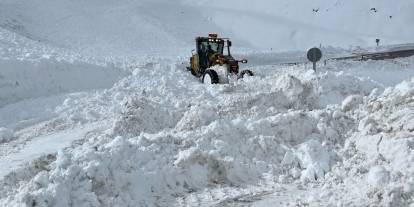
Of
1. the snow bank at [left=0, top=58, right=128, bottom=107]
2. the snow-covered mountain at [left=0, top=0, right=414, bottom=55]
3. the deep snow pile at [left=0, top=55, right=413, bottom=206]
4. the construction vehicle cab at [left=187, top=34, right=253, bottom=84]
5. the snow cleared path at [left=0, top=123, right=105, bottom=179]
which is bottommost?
the snow cleared path at [left=0, top=123, right=105, bottom=179]

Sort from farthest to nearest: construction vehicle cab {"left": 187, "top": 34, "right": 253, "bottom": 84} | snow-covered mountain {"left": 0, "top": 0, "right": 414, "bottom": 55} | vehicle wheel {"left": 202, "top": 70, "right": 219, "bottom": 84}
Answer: snow-covered mountain {"left": 0, "top": 0, "right": 414, "bottom": 55} < construction vehicle cab {"left": 187, "top": 34, "right": 253, "bottom": 84} < vehicle wheel {"left": 202, "top": 70, "right": 219, "bottom": 84}

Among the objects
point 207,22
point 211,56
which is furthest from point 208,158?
point 207,22

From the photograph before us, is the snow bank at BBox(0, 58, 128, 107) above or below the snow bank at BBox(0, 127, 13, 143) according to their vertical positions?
above

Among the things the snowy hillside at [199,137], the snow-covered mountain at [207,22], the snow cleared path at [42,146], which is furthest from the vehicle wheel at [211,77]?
the snow-covered mountain at [207,22]

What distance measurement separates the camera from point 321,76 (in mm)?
14391

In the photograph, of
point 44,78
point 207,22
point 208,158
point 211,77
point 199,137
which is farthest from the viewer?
point 207,22

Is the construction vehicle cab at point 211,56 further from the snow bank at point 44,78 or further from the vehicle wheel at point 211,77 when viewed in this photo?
the snow bank at point 44,78

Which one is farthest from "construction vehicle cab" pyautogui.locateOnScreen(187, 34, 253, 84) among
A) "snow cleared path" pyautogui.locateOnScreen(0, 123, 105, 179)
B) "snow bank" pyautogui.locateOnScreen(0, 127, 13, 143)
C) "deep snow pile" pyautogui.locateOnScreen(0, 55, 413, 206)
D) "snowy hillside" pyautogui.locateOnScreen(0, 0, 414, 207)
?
"snow bank" pyautogui.locateOnScreen(0, 127, 13, 143)

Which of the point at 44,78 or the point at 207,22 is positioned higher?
the point at 207,22

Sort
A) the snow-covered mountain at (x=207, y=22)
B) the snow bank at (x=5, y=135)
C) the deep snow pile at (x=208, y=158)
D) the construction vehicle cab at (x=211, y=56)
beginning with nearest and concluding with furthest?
1. the deep snow pile at (x=208, y=158)
2. the snow bank at (x=5, y=135)
3. the construction vehicle cab at (x=211, y=56)
4. the snow-covered mountain at (x=207, y=22)

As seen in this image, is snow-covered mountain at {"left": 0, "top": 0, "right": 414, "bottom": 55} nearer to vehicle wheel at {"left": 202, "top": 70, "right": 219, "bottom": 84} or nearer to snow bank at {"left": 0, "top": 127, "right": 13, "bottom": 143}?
vehicle wheel at {"left": 202, "top": 70, "right": 219, "bottom": 84}

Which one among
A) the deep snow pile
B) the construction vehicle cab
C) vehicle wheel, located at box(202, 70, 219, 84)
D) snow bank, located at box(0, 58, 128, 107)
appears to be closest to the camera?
the deep snow pile

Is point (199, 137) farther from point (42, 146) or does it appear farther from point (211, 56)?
point (211, 56)

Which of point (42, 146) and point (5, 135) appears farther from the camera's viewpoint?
point (5, 135)
